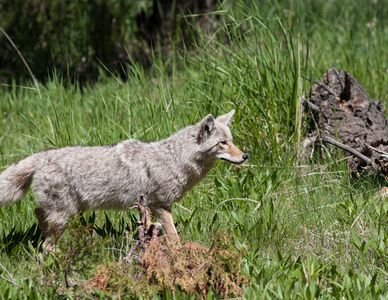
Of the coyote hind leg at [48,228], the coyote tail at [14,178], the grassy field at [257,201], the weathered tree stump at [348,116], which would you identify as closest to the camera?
the grassy field at [257,201]

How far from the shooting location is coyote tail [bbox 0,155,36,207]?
14.7 feet

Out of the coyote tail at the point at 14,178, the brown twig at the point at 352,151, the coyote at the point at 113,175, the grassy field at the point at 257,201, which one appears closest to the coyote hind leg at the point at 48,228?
the coyote at the point at 113,175

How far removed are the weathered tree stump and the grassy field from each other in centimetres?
21

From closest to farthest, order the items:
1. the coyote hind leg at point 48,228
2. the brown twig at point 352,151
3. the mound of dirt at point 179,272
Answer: the mound of dirt at point 179,272, the coyote hind leg at point 48,228, the brown twig at point 352,151

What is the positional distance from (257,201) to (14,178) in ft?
7.55

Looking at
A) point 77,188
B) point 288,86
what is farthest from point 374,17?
point 77,188

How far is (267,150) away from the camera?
557cm

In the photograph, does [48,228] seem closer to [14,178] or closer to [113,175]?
[14,178]

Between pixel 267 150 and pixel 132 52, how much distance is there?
578 cm

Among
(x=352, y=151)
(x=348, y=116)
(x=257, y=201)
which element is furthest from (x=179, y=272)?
(x=348, y=116)

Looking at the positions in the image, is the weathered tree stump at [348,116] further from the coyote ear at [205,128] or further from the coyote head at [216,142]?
the coyote ear at [205,128]

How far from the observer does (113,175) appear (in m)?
4.54

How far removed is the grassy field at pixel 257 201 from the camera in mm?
3514

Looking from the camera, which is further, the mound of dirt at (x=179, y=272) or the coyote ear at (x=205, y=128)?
the coyote ear at (x=205, y=128)
